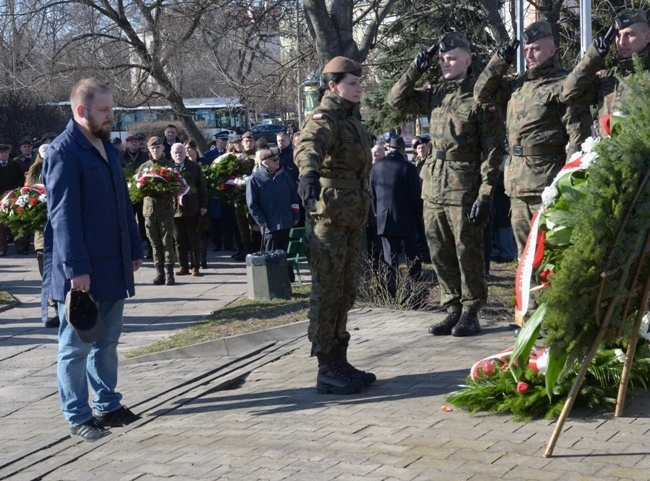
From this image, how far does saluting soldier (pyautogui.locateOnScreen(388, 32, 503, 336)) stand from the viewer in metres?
8.01

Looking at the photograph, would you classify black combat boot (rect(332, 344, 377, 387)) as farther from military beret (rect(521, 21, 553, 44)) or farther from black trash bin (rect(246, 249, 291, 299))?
black trash bin (rect(246, 249, 291, 299))

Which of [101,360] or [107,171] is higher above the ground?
[107,171]

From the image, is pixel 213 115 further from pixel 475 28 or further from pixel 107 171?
pixel 107 171

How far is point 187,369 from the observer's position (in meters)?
8.50

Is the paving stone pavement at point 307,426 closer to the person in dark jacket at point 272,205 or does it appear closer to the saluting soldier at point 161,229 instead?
the person in dark jacket at point 272,205

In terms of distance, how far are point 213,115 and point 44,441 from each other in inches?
1807

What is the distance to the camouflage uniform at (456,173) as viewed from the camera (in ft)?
26.3

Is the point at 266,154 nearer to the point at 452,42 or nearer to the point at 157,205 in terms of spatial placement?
the point at 157,205

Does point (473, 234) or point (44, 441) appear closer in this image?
point (44, 441)

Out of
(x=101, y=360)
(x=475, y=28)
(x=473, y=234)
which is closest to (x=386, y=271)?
(x=473, y=234)

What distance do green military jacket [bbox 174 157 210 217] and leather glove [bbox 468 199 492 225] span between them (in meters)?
7.54

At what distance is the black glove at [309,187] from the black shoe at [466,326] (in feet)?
7.73

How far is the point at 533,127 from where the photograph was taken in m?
7.93

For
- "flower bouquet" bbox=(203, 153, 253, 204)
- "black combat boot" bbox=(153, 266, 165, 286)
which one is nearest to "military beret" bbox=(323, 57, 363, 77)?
"black combat boot" bbox=(153, 266, 165, 286)
